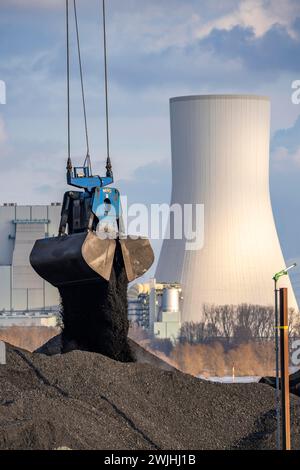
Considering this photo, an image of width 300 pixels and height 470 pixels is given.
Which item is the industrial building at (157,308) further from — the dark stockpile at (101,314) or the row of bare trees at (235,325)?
the dark stockpile at (101,314)

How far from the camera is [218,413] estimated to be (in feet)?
73.0

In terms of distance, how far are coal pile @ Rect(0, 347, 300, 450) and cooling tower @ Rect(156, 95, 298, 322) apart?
33.7m

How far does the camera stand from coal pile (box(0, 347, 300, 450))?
19125 mm

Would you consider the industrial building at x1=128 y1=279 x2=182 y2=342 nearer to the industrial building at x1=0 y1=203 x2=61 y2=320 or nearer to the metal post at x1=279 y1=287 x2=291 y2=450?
the industrial building at x1=0 y1=203 x2=61 y2=320

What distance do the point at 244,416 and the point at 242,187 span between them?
118ft

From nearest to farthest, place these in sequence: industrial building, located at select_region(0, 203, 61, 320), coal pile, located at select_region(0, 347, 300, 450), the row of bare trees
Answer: coal pile, located at select_region(0, 347, 300, 450)
industrial building, located at select_region(0, 203, 61, 320)
the row of bare trees

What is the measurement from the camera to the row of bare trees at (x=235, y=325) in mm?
67938

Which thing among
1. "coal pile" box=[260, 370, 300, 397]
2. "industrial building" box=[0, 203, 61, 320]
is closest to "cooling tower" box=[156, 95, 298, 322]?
"industrial building" box=[0, 203, 61, 320]

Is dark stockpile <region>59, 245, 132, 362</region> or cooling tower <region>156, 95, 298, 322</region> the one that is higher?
cooling tower <region>156, 95, 298, 322</region>

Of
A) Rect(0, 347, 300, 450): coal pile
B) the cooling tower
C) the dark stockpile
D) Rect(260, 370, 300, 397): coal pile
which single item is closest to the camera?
Rect(0, 347, 300, 450): coal pile
